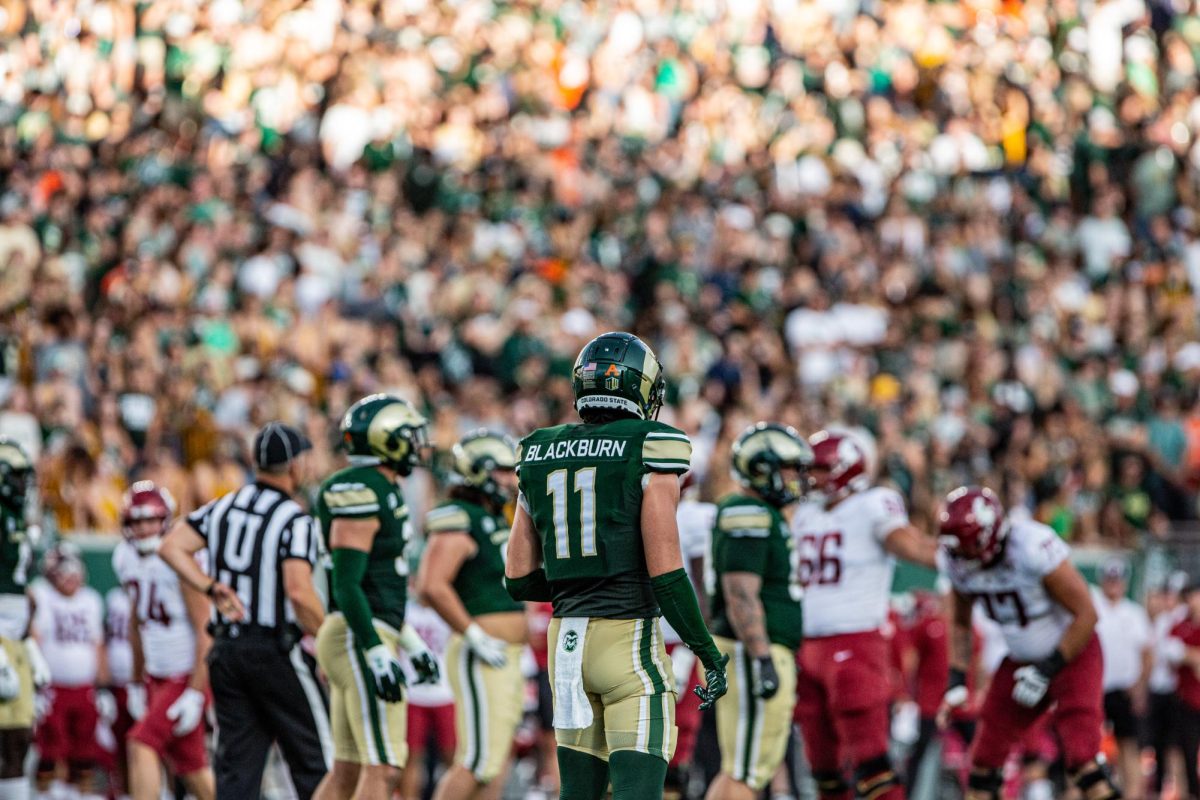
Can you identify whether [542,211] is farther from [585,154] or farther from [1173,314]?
[1173,314]

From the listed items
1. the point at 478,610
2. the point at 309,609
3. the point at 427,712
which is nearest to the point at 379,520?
the point at 309,609

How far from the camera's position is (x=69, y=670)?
12.9 meters

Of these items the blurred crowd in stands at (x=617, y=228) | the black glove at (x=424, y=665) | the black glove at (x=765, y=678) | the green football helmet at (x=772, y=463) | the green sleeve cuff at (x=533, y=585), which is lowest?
the black glove at (x=765, y=678)

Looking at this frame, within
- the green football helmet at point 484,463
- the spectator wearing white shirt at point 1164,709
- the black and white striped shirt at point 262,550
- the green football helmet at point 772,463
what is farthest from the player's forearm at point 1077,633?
the spectator wearing white shirt at point 1164,709

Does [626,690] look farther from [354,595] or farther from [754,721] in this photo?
[754,721]

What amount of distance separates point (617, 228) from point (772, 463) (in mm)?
11808

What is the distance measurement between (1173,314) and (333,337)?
9781 millimetres

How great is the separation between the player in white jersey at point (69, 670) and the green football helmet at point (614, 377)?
23.2 feet

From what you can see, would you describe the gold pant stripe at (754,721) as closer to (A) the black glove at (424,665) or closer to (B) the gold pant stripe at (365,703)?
(A) the black glove at (424,665)

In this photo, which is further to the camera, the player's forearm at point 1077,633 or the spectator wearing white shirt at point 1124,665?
the spectator wearing white shirt at point 1124,665

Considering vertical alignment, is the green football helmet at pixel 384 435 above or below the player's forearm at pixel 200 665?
above

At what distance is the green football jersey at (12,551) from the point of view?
9.86 meters

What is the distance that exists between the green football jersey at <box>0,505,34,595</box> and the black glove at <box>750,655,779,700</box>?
13.1 ft

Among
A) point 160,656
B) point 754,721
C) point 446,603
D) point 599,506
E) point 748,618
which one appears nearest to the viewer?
point 599,506
